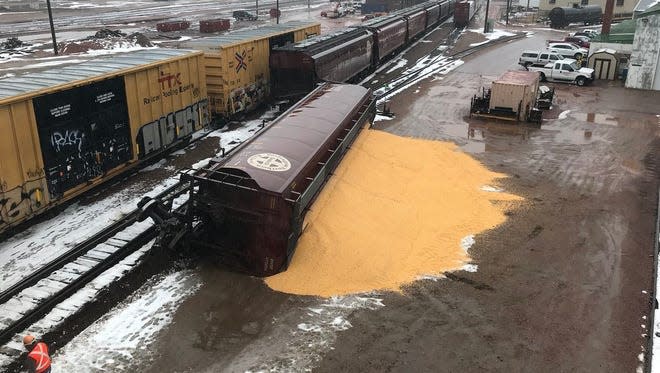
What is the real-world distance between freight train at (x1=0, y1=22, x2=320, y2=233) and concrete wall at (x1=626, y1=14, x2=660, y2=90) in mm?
24423

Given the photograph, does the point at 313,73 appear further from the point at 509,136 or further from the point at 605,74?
the point at 605,74

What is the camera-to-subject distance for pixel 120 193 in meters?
16.3

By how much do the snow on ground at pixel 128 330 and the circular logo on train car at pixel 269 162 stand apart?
116 inches

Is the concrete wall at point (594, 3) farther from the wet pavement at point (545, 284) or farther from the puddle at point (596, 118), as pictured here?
the wet pavement at point (545, 284)

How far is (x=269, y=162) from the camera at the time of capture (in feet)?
40.4

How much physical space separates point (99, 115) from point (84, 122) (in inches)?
25.9

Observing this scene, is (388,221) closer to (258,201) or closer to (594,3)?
(258,201)

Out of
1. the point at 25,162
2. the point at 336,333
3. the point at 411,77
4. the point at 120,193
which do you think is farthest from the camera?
the point at 411,77

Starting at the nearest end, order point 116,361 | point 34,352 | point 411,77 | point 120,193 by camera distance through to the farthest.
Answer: point 34,352
point 116,361
point 120,193
point 411,77

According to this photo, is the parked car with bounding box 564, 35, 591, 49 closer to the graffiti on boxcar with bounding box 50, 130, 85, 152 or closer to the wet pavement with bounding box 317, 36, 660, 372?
the wet pavement with bounding box 317, 36, 660, 372

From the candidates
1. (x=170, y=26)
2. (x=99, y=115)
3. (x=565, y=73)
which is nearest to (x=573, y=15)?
(x=565, y=73)

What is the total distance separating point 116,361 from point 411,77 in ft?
98.2

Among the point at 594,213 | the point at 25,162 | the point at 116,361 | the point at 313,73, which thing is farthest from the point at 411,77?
the point at 116,361

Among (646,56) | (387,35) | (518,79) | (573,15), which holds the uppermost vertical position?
(573,15)
